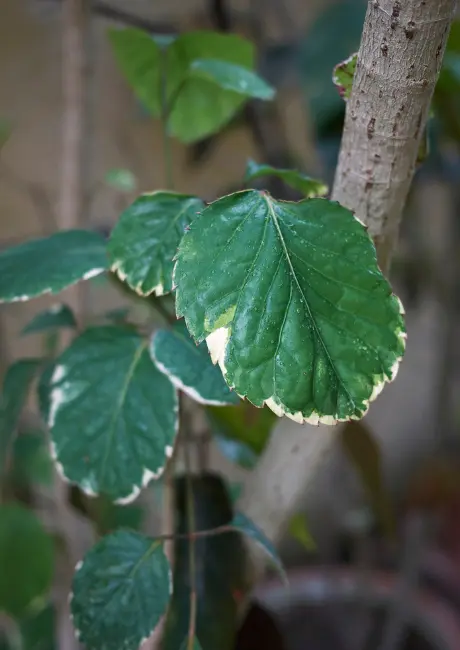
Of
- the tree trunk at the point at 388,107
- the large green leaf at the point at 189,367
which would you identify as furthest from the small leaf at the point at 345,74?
the large green leaf at the point at 189,367

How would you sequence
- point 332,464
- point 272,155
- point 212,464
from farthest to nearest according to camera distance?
1. point 332,464
2. point 212,464
3. point 272,155

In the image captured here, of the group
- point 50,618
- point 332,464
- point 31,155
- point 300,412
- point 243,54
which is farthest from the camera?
point 332,464

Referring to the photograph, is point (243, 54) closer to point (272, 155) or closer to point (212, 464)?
point (272, 155)

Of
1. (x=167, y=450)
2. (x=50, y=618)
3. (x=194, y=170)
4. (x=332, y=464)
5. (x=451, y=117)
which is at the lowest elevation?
(x=332, y=464)

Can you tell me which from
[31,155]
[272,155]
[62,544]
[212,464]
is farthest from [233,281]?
[212,464]

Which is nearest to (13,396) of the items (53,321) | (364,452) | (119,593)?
(53,321)

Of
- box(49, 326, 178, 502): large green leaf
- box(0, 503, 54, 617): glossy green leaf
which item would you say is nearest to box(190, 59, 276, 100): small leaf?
box(49, 326, 178, 502): large green leaf
